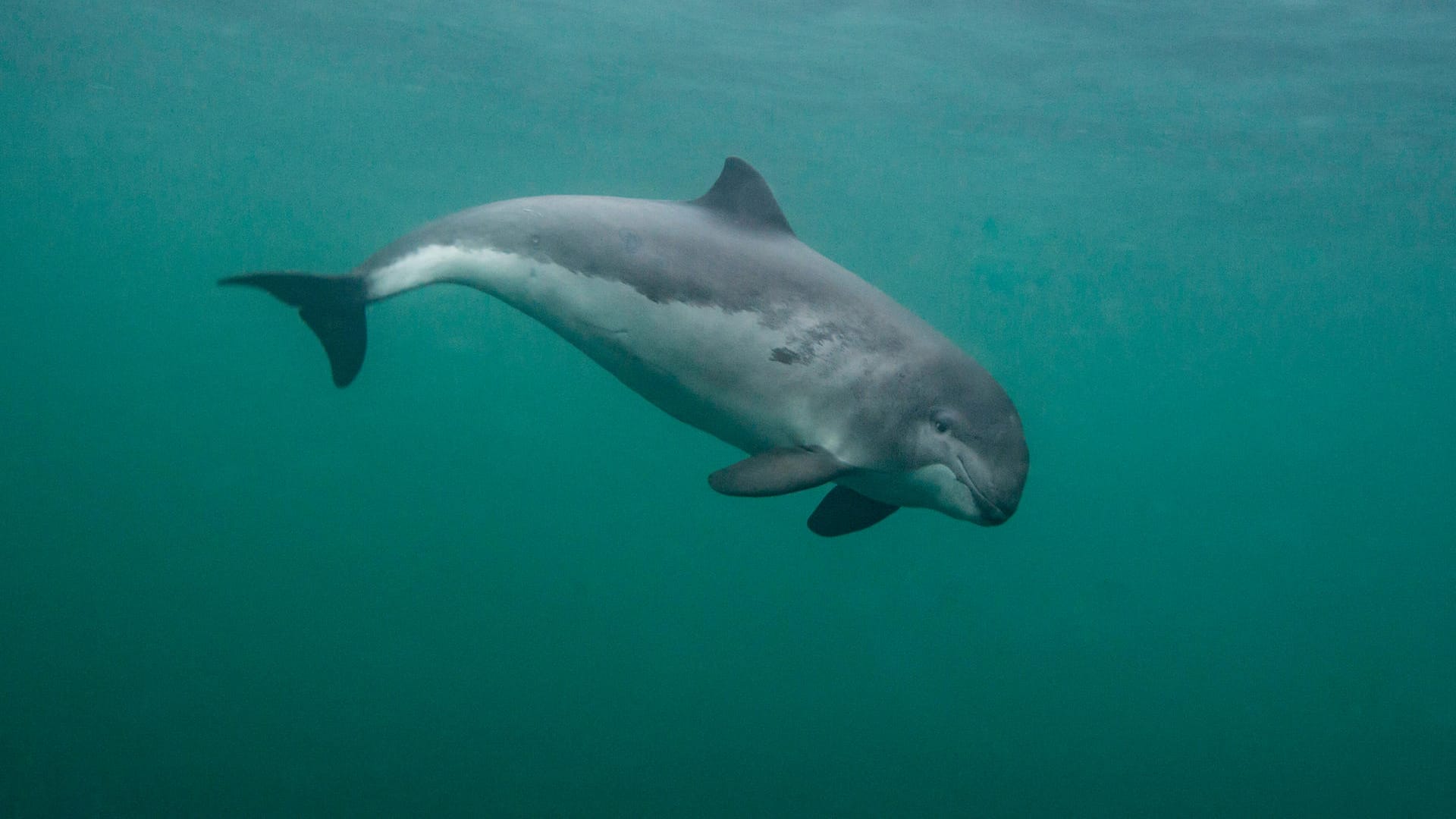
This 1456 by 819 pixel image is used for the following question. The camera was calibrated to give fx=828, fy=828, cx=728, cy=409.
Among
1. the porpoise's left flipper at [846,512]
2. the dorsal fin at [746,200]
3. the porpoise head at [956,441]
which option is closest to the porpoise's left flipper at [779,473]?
the porpoise head at [956,441]

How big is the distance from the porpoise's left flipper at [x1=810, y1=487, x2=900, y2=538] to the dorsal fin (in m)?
1.63

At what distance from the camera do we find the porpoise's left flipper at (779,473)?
3.82m

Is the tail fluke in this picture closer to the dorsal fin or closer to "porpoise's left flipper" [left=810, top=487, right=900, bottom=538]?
the dorsal fin

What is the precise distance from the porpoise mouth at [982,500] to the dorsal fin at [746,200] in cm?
185

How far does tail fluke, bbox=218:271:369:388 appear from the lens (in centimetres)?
503

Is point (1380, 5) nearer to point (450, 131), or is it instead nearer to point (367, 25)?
point (367, 25)

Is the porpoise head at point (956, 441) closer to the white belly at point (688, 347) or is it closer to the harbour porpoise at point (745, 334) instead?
the harbour porpoise at point (745, 334)

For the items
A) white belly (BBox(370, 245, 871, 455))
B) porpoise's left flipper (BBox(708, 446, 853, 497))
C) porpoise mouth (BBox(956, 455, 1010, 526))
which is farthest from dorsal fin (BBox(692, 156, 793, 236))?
porpoise mouth (BBox(956, 455, 1010, 526))

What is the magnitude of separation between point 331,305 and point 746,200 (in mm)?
2667

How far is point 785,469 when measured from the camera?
12.9 feet

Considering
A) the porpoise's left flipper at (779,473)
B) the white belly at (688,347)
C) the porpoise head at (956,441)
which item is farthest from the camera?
the white belly at (688,347)

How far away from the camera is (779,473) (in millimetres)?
3904

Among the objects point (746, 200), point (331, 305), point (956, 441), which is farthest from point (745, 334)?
point (331, 305)

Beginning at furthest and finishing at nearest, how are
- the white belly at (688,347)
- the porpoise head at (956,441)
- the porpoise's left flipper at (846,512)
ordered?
the porpoise's left flipper at (846,512) → the white belly at (688,347) → the porpoise head at (956,441)
